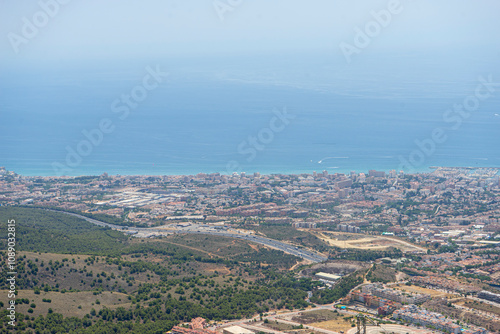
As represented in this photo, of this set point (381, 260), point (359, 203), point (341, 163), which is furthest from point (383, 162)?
point (381, 260)

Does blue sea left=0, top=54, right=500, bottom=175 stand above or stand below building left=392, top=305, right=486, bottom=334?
above

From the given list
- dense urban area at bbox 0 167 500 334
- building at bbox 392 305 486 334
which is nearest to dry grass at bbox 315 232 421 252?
dense urban area at bbox 0 167 500 334

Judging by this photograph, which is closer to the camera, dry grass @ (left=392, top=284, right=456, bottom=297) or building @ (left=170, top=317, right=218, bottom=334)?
building @ (left=170, top=317, right=218, bottom=334)

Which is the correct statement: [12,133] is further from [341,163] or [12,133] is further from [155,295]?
[155,295]

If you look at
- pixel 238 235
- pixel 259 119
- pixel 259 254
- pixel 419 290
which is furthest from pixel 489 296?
pixel 259 119

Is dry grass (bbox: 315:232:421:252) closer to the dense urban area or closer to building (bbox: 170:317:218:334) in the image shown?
the dense urban area

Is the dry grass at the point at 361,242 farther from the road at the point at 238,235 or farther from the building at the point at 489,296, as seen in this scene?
the building at the point at 489,296
